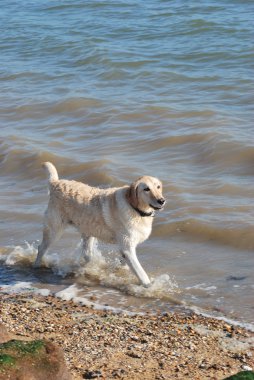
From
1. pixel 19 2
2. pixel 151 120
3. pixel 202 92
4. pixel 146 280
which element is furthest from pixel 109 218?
pixel 19 2

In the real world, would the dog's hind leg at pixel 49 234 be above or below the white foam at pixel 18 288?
above

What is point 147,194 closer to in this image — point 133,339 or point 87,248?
point 87,248

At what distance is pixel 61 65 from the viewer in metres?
18.4

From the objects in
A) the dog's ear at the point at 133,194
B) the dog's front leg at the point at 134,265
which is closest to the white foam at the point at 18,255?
the dog's front leg at the point at 134,265

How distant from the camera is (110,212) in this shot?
25.5 ft

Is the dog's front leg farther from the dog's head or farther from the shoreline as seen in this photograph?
the shoreline

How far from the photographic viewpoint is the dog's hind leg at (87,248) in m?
8.46

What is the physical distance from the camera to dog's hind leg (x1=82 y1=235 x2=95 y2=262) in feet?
27.8

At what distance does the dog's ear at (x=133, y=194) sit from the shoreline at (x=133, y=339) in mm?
1158

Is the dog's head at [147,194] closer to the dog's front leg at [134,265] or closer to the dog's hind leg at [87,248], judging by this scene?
the dog's front leg at [134,265]

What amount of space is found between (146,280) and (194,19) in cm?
1412

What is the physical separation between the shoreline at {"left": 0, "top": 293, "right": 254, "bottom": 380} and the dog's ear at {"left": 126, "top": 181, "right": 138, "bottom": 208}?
1.16m

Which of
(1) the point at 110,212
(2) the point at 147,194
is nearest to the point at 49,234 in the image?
(1) the point at 110,212

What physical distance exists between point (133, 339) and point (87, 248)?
222 cm
